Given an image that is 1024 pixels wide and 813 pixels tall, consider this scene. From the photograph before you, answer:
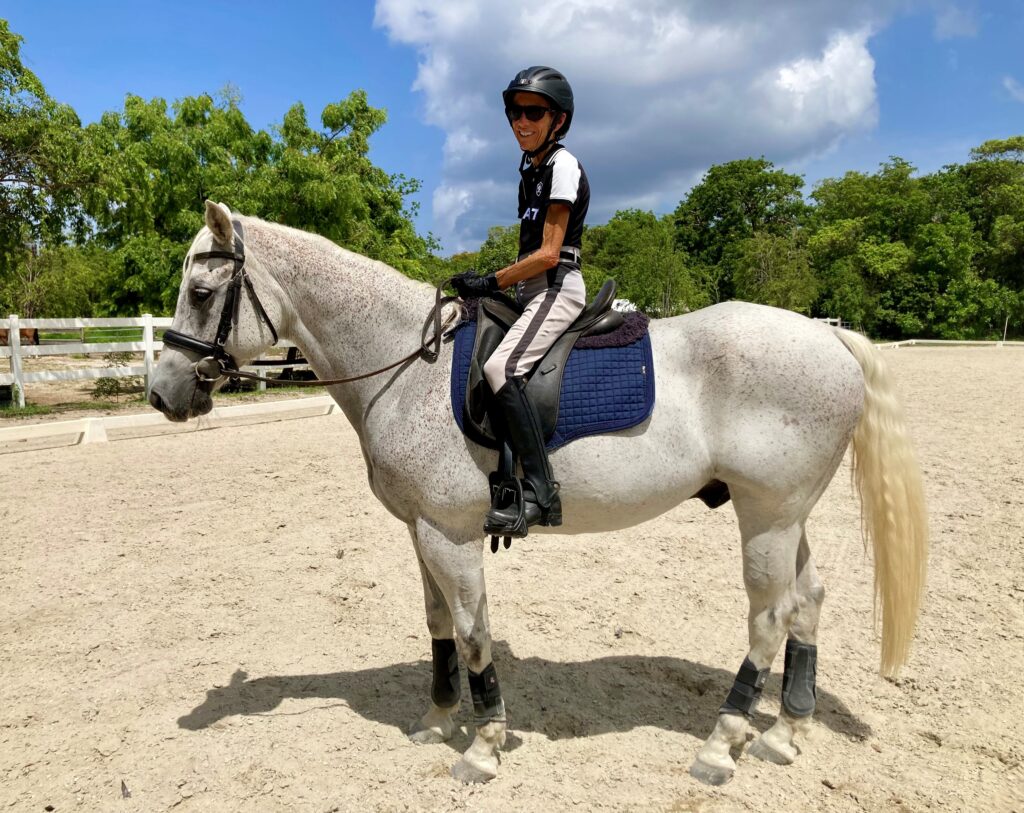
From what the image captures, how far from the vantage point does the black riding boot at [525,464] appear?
8.83 feet

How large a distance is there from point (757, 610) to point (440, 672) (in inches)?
62.2

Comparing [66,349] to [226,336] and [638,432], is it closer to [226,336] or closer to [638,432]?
[226,336]

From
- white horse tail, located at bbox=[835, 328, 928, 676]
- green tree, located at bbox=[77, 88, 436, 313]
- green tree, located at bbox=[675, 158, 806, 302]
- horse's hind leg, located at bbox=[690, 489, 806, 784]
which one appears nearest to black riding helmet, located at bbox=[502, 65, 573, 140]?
white horse tail, located at bbox=[835, 328, 928, 676]

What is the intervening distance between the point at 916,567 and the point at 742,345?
1423mm

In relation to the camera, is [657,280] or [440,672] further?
[657,280]

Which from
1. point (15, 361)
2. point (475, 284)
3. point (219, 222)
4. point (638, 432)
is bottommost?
point (15, 361)

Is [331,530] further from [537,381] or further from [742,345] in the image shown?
[742,345]

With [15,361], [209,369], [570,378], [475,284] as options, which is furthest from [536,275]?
[15,361]

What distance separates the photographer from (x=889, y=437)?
120 inches

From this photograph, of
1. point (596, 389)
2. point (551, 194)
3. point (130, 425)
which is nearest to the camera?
point (551, 194)

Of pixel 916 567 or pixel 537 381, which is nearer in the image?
pixel 537 381

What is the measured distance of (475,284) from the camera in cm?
293

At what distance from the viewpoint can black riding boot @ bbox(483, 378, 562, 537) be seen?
2.69 meters

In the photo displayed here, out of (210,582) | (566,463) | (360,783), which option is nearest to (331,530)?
(210,582)
